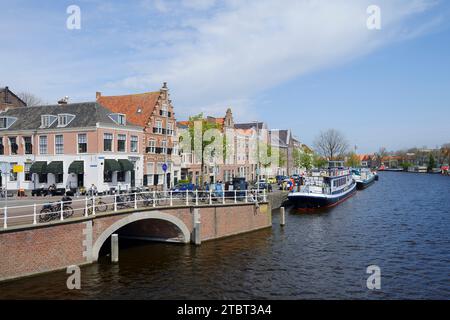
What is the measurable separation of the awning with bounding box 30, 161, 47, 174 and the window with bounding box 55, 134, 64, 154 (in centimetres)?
202

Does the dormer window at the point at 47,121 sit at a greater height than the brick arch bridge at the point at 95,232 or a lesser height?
greater

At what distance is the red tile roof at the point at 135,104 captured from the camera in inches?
1961

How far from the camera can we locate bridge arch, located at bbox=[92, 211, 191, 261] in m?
22.4

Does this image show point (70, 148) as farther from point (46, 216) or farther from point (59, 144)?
point (46, 216)

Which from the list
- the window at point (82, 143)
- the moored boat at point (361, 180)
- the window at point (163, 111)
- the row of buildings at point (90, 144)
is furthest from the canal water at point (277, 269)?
the moored boat at point (361, 180)

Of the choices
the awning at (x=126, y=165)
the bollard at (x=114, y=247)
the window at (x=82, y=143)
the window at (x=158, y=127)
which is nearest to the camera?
the bollard at (x=114, y=247)

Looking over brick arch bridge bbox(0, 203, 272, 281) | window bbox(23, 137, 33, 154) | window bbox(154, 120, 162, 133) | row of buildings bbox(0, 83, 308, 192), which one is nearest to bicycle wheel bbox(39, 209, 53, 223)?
brick arch bridge bbox(0, 203, 272, 281)

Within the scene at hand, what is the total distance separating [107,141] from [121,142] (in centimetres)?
217

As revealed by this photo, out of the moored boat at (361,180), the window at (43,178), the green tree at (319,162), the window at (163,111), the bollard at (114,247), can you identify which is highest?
the window at (163,111)

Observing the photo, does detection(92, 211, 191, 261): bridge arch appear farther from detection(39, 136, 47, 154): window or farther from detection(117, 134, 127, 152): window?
detection(39, 136, 47, 154): window

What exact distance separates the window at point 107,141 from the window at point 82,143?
2.06m

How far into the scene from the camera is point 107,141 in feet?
141

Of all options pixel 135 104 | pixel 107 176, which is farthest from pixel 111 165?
pixel 135 104

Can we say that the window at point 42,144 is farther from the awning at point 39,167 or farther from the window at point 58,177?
the window at point 58,177
